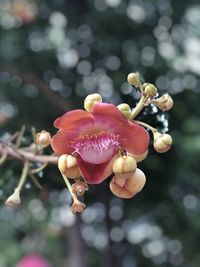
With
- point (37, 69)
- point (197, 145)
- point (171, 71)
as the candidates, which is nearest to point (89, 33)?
point (37, 69)

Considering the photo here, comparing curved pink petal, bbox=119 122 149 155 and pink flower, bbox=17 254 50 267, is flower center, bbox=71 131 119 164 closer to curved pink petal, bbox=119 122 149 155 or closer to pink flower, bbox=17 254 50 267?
curved pink petal, bbox=119 122 149 155

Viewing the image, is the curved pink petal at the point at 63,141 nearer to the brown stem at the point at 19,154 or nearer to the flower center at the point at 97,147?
the flower center at the point at 97,147

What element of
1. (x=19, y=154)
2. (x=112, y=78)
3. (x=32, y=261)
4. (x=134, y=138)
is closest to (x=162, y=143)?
(x=134, y=138)

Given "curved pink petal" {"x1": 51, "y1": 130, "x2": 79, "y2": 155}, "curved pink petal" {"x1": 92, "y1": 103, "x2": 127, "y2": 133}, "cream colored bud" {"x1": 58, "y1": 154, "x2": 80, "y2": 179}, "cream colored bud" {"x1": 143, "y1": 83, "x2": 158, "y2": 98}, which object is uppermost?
"cream colored bud" {"x1": 143, "y1": 83, "x2": 158, "y2": 98}

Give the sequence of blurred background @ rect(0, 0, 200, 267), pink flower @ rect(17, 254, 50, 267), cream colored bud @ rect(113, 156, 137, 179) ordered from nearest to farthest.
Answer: cream colored bud @ rect(113, 156, 137, 179), blurred background @ rect(0, 0, 200, 267), pink flower @ rect(17, 254, 50, 267)

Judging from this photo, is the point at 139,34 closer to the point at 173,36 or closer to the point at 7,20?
the point at 173,36

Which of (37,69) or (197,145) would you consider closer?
(197,145)

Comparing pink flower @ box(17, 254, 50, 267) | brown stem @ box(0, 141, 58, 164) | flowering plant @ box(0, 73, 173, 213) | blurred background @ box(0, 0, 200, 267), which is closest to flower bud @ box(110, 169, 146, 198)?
flowering plant @ box(0, 73, 173, 213)

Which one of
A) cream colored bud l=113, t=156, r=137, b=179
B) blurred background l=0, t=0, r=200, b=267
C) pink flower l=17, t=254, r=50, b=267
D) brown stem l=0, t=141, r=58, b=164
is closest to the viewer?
cream colored bud l=113, t=156, r=137, b=179

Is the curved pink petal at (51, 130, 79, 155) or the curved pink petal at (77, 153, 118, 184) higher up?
the curved pink petal at (51, 130, 79, 155)
